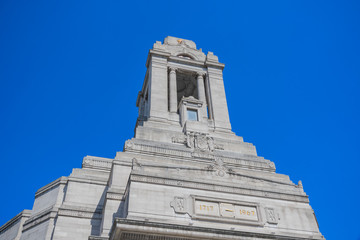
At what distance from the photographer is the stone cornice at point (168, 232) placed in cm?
1670

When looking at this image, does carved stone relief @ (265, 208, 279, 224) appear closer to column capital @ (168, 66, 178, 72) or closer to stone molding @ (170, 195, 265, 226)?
stone molding @ (170, 195, 265, 226)

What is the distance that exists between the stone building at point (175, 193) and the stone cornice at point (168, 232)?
5 cm

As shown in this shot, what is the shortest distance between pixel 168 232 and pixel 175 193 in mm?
2706

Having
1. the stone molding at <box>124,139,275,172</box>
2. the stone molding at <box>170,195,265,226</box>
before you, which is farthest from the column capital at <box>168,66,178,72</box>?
the stone molding at <box>170,195,265,226</box>

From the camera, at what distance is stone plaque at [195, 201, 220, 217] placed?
19044 millimetres

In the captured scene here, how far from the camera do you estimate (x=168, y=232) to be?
1708 centimetres

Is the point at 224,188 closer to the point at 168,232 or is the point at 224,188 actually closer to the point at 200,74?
the point at 168,232

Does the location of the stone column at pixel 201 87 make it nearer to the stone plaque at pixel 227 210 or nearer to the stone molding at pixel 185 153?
Result: the stone molding at pixel 185 153

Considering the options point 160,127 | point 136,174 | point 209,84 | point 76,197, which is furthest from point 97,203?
point 209,84

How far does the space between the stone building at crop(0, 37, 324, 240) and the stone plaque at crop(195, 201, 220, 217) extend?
0.05 m

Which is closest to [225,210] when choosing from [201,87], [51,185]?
[51,185]

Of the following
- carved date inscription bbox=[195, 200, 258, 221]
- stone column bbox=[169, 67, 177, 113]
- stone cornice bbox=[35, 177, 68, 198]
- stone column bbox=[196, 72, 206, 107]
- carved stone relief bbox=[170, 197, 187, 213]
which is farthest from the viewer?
stone column bbox=[196, 72, 206, 107]

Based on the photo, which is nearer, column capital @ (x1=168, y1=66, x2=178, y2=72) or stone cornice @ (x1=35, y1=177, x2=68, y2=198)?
stone cornice @ (x1=35, y1=177, x2=68, y2=198)

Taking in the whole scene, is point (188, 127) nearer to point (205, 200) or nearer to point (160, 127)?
point (160, 127)
